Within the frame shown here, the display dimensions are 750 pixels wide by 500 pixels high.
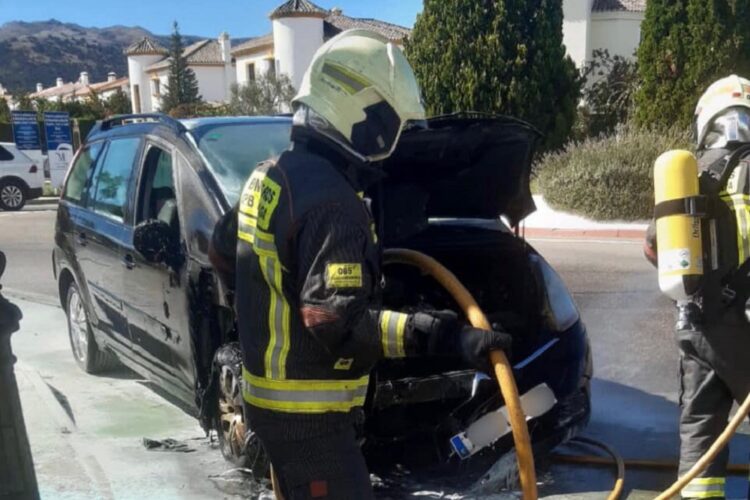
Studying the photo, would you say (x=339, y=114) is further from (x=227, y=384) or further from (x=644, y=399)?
(x=644, y=399)

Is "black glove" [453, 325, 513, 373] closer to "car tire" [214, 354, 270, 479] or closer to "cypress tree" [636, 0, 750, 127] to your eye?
"car tire" [214, 354, 270, 479]

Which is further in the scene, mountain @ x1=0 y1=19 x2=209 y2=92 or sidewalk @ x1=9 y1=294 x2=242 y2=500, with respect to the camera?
mountain @ x1=0 y1=19 x2=209 y2=92

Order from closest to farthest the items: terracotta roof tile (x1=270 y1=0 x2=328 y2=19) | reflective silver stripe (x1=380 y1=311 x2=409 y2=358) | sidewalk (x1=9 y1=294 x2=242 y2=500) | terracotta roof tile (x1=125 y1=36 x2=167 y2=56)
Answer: reflective silver stripe (x1=380 y1=311 x2=409 y2=358) < sidewalk (x1=9 y1=294 x2=242 y2=500) < terracotta roof tile (x1=270 y1=0 x2=328 y2=19) < terracotta roof tile (x1=125 y1=36 x2=167 y2=56)

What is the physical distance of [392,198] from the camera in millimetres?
4016

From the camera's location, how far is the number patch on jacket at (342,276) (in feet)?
6.60

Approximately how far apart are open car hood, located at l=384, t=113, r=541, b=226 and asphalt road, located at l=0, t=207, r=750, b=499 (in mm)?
1377

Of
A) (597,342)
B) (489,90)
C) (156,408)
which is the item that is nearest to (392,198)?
(156,408)

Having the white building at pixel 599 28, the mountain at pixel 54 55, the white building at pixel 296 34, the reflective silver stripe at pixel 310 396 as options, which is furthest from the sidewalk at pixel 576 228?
the mountain at pixel 54 55

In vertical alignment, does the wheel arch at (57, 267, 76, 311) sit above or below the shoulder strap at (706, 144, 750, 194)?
below

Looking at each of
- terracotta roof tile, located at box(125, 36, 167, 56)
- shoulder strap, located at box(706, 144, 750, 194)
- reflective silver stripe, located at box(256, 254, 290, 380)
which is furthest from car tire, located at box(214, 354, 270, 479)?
terracotta roof tile, located at box(125, 36, 167, 56)

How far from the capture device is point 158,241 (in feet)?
13.9

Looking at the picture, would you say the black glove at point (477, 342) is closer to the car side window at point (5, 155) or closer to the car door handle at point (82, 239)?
the car door handle at point (82, 239)

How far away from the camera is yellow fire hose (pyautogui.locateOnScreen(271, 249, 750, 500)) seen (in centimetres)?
242

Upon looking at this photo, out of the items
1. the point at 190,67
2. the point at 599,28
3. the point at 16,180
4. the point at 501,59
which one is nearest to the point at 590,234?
the point at 501,59
